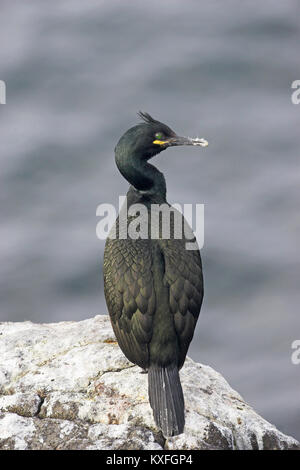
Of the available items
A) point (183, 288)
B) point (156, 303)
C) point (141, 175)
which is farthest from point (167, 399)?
point (141, 175)

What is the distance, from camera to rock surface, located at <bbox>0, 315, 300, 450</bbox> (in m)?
5.33

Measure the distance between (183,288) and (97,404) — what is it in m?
0.92

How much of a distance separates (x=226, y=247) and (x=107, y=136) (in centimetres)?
241

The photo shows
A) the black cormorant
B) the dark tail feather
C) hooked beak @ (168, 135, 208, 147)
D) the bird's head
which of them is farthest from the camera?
hooked beak @ (168, 135, 208, 147)

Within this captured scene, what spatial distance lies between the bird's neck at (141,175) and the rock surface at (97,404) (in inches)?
42.8

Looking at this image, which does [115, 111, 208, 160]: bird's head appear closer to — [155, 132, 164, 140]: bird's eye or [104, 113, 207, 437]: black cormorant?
[155, 132, 164, 140]: bird's eye

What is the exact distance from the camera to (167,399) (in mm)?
5480

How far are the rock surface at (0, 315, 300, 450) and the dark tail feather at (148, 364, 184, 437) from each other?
7 cm

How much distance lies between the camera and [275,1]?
44.3 ft

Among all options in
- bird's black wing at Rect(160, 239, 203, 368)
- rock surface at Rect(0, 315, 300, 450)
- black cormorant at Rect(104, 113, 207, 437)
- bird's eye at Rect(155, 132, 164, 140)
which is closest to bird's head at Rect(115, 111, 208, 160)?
bird's eye at Rect(155, 132, 164, 140)

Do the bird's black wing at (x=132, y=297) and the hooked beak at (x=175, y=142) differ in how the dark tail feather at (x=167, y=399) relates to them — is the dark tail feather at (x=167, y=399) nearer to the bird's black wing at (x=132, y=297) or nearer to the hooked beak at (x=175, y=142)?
the bird's black wing at (x=132, y=297)

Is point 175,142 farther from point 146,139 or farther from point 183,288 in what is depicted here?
point 183,288

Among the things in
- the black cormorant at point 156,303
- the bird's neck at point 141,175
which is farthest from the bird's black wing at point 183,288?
the bird's neck at point 141,175

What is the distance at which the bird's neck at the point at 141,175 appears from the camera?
664 cm
